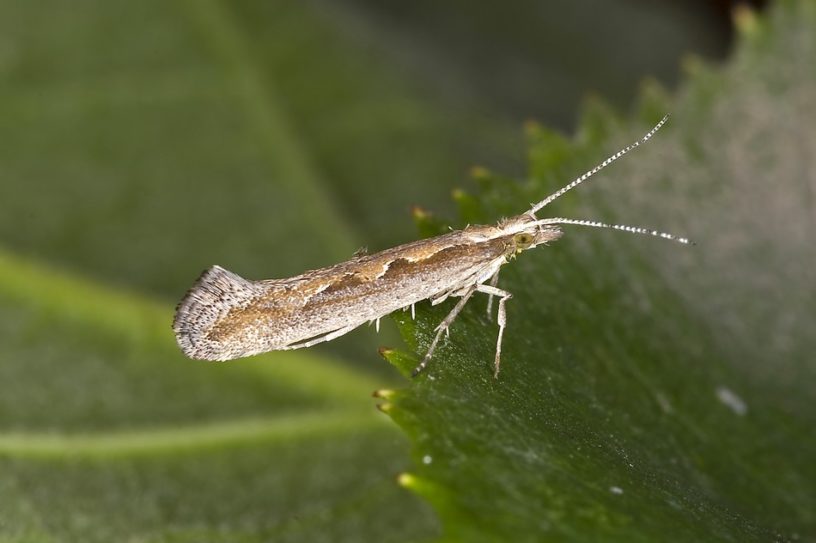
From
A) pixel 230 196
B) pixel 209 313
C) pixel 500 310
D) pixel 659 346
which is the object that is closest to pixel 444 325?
pixel 500 310

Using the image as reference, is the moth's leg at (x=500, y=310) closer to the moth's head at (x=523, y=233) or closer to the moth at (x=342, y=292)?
the moth at (x=342, y=292)

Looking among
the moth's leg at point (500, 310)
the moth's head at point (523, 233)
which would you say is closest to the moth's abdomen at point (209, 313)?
the moth's leg at point (500, 310)

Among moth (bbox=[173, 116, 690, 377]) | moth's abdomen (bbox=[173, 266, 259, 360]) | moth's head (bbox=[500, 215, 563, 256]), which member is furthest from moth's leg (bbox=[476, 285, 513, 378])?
moth's abdomen (bbox=[173, 266, 259, 360])

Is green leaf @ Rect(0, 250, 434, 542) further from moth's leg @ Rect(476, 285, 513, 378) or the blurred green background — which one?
moth's leg @ Rect(476, 285, 513, 378)

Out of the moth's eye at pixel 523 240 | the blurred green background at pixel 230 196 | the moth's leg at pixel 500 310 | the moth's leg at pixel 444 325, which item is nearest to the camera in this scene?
the moth's leg at pixel 444 325

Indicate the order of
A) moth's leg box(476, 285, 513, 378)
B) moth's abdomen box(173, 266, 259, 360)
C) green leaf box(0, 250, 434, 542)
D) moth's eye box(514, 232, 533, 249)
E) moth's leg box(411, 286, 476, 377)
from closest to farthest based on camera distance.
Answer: moth's leg box(411, 286, 476, 377), moth's leg box(476, 285, 513, 378), moth's abdomen box(173, 266, 259, 360), moth's eye box(514, 232, 533, 249), green leaf box(0, 250, 434, 542)

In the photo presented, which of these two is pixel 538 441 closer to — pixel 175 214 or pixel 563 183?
pixel 563 183

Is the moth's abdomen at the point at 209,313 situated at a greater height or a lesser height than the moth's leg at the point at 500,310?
lesser

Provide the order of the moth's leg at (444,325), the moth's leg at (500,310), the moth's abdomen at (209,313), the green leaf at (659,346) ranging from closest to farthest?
the green leaf at (659,346), the moth's leg at (444,325), the moth's leg at (500,310), the moth's abdomen at (209,313)
